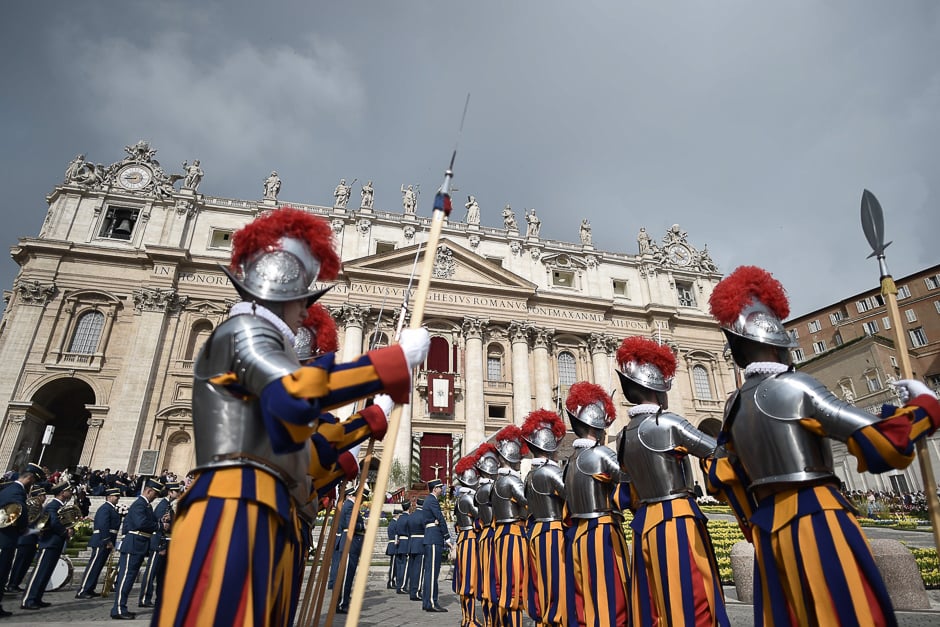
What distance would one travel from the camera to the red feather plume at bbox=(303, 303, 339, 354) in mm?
4562

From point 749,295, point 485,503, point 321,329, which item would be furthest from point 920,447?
point 485,503

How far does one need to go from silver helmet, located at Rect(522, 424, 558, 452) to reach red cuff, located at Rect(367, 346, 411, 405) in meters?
5.31

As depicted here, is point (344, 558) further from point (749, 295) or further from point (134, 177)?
point (134, 177)

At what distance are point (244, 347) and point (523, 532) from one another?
6513 mm

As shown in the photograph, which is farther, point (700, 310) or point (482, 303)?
point (700, 310)

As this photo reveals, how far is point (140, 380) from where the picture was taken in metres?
27.4

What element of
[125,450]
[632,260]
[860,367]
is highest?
[632,260]

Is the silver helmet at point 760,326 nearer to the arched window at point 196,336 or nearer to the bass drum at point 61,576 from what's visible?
the bass drum at point 61,576

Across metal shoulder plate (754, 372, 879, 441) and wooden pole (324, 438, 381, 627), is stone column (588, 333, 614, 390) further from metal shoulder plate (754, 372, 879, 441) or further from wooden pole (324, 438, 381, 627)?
wooden pole (324, 438, 381, 627)

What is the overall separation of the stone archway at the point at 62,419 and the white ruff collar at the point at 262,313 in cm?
3236

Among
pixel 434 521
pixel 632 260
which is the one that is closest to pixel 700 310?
pixel 632 260

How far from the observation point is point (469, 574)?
9.34 metres

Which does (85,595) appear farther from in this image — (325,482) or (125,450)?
(125,450)

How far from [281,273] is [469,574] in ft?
27.3
